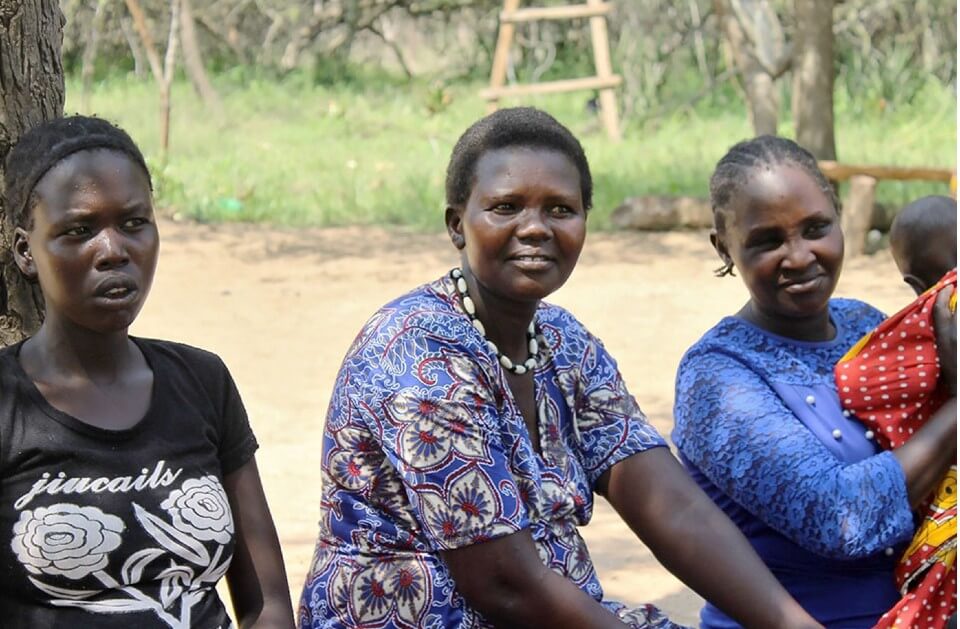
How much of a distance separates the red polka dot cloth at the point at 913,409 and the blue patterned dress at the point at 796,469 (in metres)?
0.05

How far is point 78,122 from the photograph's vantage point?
2209mm

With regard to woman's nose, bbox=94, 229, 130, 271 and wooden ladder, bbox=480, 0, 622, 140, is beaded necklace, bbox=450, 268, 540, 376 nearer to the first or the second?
woman's nose, bbox=94, 229, 130, 271

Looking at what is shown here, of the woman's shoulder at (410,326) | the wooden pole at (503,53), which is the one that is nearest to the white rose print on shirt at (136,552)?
the woman's shoulder at (410,326)

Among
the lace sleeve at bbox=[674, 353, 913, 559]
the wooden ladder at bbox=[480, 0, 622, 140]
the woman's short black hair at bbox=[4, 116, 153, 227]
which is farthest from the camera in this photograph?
the wooden ladder at bbox=[480, 0, 622, 140]

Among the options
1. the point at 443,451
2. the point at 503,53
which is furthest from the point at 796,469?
the point at 503,53

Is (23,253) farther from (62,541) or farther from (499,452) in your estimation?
(499,452)

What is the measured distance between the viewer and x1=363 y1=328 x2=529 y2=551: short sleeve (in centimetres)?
224

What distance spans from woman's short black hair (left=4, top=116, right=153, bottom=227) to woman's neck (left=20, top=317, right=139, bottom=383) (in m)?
0.17

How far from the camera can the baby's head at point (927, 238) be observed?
2887 millimetres

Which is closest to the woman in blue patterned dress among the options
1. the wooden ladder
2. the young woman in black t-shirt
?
the young woman in black t-shirt

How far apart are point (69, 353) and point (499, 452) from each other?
2.26ft

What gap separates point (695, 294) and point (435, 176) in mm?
3928

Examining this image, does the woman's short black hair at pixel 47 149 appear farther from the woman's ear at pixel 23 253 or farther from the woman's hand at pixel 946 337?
the woman's hand at pixel 946 337

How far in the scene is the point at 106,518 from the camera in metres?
2.08
